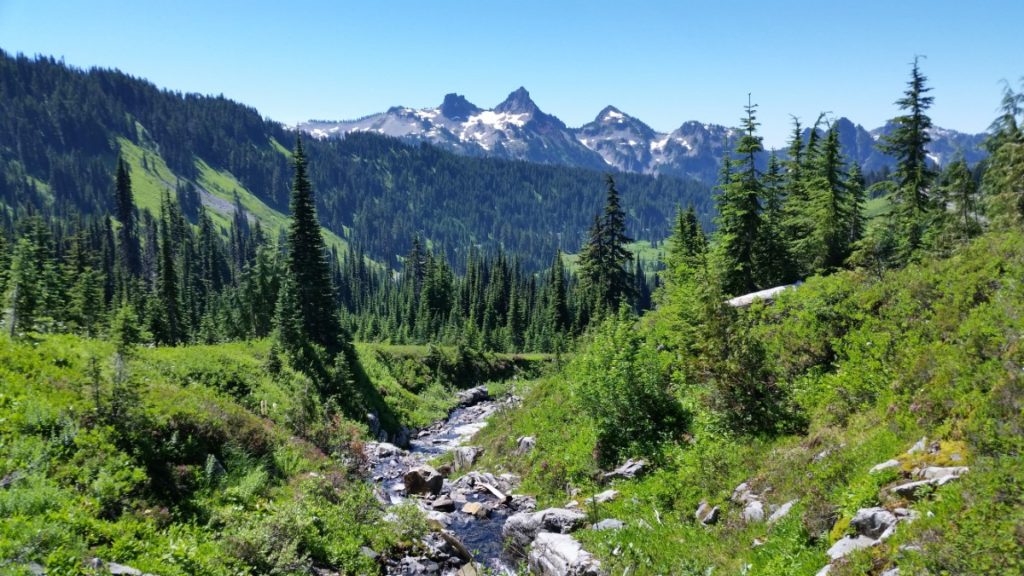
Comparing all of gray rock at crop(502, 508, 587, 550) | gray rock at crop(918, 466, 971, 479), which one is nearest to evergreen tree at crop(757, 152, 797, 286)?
gray rock at crop(502, 508, 587, 550)

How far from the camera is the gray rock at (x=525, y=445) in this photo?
2302cm

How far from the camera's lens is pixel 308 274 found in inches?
A: 1662

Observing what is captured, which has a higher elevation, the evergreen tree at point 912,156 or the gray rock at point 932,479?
the evergreen tree at point 912,156

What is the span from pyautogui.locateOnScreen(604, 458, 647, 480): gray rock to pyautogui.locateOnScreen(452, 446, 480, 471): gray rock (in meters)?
10.7

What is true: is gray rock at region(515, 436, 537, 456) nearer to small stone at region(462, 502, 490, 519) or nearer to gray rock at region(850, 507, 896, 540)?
small stone at region(462, 502, 490, 519)

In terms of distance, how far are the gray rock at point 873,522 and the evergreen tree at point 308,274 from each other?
124ft

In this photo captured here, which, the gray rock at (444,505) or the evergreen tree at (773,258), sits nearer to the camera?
the gray rock at (444,505)

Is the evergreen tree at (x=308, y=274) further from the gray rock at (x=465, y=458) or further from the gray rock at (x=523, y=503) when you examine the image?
the gray rock at (x=523, y=503)

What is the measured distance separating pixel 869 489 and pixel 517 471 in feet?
50.2

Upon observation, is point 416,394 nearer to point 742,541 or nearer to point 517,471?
point 517,471

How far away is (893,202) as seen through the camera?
36.9m

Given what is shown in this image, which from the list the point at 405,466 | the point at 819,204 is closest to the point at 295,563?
the point at 405,466

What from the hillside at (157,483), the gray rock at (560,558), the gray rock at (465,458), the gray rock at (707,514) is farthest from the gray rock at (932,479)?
the gray rock at (465,458)

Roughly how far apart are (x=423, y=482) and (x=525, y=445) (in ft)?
15.0
